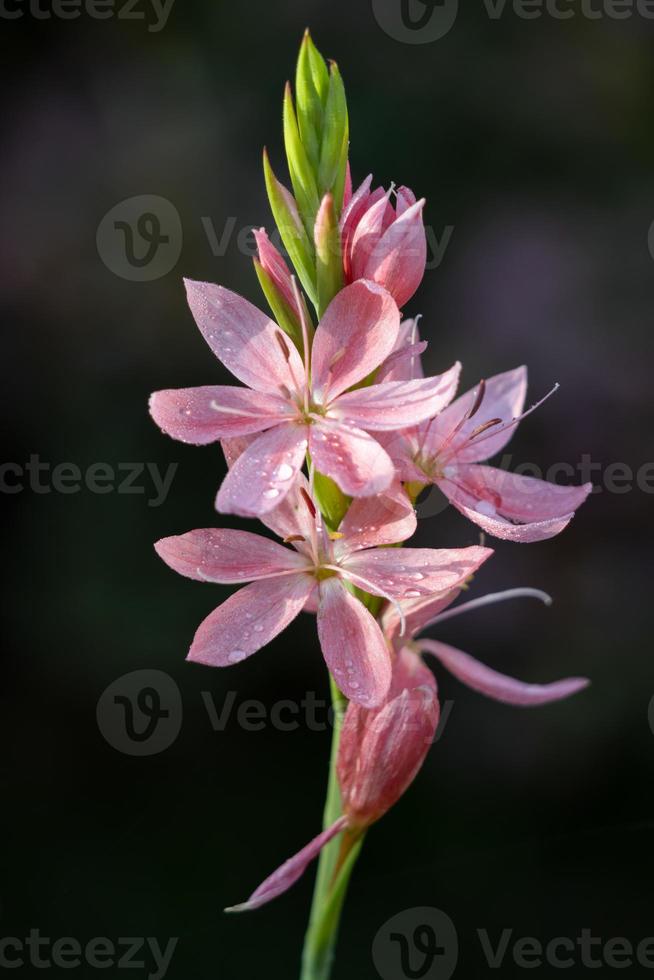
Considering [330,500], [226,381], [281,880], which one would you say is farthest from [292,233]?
[226,381]

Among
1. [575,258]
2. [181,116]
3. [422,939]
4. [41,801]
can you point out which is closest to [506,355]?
[575,258]

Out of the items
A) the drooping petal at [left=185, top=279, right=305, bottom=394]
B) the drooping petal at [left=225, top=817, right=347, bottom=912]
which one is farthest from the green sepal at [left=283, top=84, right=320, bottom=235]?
the drooping petal at [left=225, top=817, right=347, bottom=912]

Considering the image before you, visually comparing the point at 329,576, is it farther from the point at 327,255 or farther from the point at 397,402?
the point at 327,255

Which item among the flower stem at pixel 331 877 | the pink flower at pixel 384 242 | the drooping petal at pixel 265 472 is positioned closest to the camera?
the drooping petal at pixel 265 472

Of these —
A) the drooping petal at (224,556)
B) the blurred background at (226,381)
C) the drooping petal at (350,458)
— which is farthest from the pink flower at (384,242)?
the blurred background at (226,381)

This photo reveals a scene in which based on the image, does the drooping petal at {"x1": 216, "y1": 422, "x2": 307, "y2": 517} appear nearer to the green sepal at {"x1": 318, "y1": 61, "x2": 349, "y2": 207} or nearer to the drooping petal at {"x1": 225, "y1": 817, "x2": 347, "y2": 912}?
the green sepal at {"x1": 318, "y1": 61, "x2": 349, "y2": 207}

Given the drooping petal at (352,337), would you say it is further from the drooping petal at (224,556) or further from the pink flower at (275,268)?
the drooping petal at (224,556)

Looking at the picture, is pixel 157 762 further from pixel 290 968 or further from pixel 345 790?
pixel 345 790
